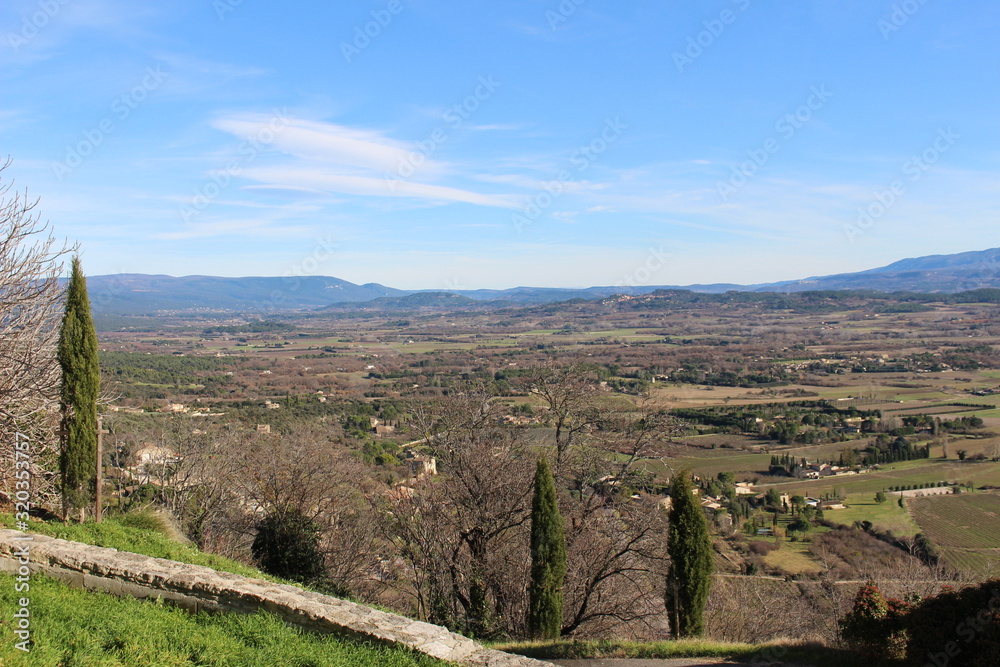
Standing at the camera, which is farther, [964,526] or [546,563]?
[964,526]

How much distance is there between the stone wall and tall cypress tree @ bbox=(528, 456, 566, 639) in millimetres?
4370

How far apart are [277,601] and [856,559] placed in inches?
660

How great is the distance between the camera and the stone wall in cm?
586

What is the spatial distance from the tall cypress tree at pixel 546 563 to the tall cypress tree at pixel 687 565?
1990 mm

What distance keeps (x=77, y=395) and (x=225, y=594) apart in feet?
17.4

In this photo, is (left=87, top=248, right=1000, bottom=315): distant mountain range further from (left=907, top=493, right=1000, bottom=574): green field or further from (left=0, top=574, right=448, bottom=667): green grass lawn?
(left=0, top=574, right=448, bottom=667): green grass lawn

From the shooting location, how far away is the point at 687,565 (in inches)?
392

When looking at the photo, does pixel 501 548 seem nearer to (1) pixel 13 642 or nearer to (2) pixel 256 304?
(1) pixel 13 642

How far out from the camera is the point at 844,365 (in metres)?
56.0

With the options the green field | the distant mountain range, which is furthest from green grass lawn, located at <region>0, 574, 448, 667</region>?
the distant mountain range

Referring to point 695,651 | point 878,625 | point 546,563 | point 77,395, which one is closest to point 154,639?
point 77,395

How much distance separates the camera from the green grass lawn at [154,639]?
4.70 m

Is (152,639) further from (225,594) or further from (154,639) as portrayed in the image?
(225,594)

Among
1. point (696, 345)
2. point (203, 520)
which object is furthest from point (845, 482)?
point (696, 345)
